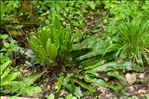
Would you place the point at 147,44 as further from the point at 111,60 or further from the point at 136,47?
the point at 111,60

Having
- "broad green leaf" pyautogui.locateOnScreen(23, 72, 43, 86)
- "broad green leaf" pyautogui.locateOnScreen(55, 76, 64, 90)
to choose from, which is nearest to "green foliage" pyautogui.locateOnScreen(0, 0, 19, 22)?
"broad green leaf" pyautogui.locateOnScreen(23, 72, 43, 86)

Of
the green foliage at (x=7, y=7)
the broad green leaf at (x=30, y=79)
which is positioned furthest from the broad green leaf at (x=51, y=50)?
the green foliage at (x=7, y=7)

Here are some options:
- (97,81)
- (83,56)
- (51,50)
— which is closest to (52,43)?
(51,50)

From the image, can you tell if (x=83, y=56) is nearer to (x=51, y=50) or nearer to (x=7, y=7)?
(x=51, y=50)

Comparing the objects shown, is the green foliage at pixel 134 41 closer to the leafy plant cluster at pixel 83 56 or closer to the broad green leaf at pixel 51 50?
the leafy plant cluster at pixel 83 56

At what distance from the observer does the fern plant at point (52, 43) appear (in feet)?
14.9

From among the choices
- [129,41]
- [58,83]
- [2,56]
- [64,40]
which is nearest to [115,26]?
[129,41]

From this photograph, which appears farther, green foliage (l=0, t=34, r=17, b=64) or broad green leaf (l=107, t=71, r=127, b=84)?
green foliage (l=0, t=34, r=17, b=64)

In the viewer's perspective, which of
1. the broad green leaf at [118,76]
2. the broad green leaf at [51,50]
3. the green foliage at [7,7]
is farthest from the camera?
the green foliage at [7,7]

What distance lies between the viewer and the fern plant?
4547 millimetres

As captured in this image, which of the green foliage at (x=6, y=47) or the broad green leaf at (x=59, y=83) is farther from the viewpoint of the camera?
the green foliage at (x=6, y=47)

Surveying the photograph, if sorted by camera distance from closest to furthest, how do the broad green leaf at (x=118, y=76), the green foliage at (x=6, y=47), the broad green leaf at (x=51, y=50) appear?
the broad green leaf at (x=51, y=50) < the broad green leaf at (x=118, y=76) < the green foliage at (x=6, y=47)

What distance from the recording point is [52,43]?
4.62m

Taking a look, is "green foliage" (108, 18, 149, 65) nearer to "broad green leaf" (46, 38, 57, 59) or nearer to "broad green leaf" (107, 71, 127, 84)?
"broad green leaf" (107, 71, 127, 84)
